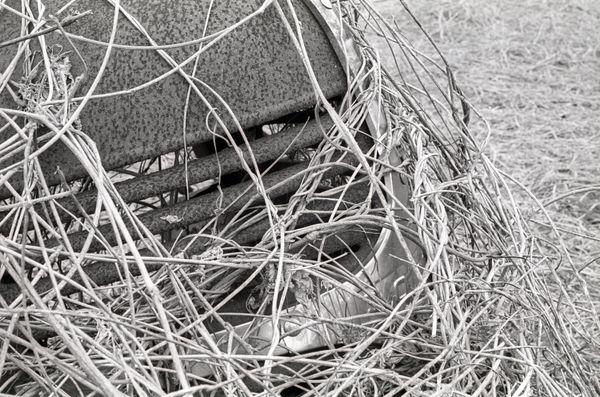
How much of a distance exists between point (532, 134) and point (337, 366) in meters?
2.78

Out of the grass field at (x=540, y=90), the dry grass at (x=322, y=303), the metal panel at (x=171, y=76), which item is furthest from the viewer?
the grass field at (x=540, y=90)

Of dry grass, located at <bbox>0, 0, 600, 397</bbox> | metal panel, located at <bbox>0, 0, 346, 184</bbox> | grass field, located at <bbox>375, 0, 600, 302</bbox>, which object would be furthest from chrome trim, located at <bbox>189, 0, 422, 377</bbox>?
grass field, located at <bbox>375, 0, 600, 302</bbox>

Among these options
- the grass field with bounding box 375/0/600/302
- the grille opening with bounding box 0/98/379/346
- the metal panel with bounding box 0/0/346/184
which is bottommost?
the grass field with bounding box 375/0/600/302

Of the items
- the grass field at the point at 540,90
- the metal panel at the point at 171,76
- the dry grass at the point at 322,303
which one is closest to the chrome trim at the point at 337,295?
the dry grass at the point at 322,303

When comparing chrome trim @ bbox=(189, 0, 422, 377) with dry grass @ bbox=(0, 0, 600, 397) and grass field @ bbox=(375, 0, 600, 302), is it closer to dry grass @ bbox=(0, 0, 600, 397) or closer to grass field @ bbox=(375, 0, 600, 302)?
dry grass @ bbox=(0, 0, 600, 397)

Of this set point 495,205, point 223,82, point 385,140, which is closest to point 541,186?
point 495,205

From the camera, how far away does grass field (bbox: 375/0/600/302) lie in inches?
142

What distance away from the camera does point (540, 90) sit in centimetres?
492

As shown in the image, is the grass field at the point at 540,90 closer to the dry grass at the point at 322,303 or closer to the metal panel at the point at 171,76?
the dry grass at the point at 322,303

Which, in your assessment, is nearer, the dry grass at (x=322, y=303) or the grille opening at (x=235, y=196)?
the dry grass at (x=322, y=303)

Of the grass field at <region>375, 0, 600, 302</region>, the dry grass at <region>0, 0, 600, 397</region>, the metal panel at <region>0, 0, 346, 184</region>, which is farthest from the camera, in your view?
the grass field at <region>375, 0, 600, 302</region>

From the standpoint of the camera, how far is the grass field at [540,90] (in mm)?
3605

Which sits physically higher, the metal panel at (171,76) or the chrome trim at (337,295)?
the metal panel at (171,76)

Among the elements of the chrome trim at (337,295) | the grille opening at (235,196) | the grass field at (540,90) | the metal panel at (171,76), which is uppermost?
the metal panel at (171,76)
